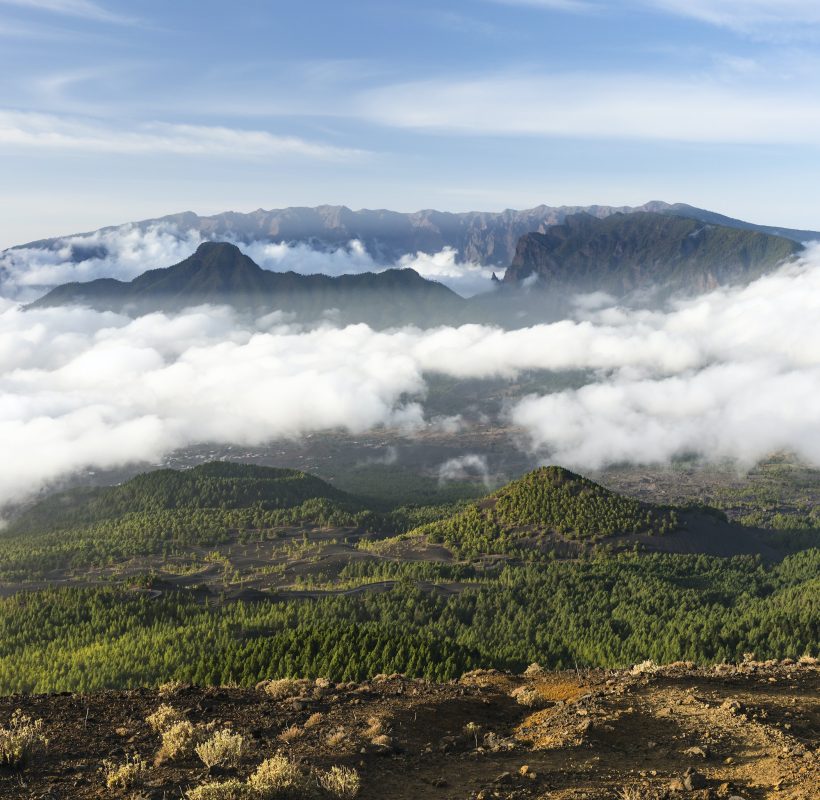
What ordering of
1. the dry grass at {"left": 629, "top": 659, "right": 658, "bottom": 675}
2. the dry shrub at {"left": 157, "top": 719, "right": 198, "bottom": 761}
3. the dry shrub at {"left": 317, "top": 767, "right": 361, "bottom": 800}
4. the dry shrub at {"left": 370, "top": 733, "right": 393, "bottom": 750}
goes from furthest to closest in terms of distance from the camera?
1. the dry grass at {"left": 629, "top": 659, "right": 658, "bottom": 675}
2. the dry shrub at {"left": 370, "top": 733, "right": 393, "bottom": 750}
3. the dry shrub at {"left": 157, "top": 719, "right": 198, "bottom": 761}
4. the dry shrub at {"left": 317, "top": 767, "right": 361, "bottom": 800}

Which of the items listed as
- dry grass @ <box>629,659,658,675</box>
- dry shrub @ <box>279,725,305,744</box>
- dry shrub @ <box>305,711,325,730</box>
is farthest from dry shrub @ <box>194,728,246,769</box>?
dry grass @ <box>629,659,658,675</box>

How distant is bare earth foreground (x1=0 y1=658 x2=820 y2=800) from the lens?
31.2 meters

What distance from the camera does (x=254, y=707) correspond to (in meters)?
47.2

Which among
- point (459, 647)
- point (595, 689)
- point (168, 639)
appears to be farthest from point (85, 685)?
point (595, 689)

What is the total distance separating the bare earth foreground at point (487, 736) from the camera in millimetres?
31172

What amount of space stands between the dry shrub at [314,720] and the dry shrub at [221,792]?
12968 millimetres

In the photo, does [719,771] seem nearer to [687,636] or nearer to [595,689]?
[595,689]

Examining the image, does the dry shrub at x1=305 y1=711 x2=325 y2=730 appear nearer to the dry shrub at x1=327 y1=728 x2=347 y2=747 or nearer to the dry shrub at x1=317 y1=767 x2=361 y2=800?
the dry shrub at x1=327 y1=728 x2=347 y2=747

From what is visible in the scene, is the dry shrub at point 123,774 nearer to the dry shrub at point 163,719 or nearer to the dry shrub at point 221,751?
the dry shrub at point 221,751

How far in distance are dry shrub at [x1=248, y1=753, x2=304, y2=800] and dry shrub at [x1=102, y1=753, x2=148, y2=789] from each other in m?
5.67

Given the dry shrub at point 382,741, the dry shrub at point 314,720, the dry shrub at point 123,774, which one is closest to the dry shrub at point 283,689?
the dry shrub at point 314,720

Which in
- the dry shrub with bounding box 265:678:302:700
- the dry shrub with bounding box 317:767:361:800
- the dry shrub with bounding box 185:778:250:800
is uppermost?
the dry shrub with bounding box 185:778:250:800

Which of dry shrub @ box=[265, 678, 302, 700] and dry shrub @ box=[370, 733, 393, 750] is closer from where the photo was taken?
dry shrub @ box=[370, 733, 393, 750]

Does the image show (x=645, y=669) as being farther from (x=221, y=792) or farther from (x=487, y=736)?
(x=221, y=792)
